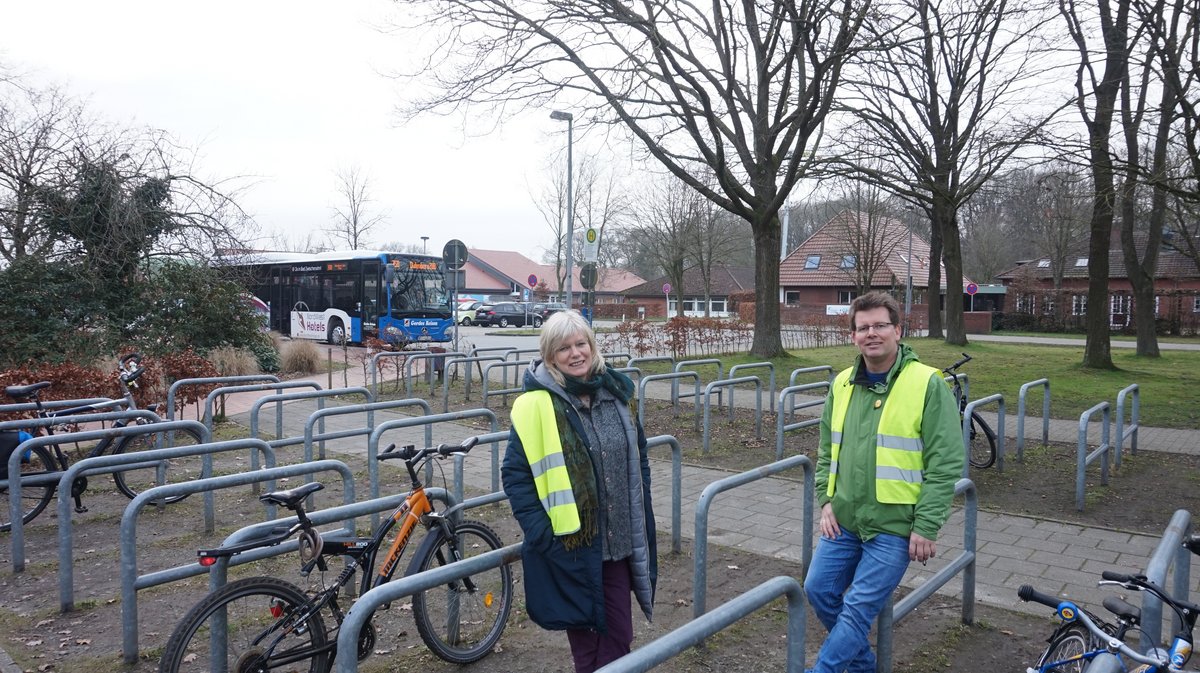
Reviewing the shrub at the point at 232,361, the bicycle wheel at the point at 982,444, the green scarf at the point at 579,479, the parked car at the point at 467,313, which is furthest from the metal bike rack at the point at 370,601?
the parked car at the point at 467,313

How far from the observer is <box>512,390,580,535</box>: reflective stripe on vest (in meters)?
2.74

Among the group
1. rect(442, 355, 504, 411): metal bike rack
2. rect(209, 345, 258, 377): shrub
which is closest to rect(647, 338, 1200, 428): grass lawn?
rect(442, 355, 504, 411): metal bike rack

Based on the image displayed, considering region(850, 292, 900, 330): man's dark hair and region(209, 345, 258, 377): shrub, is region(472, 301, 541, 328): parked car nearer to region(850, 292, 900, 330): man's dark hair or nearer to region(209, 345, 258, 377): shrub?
region(209, 345, 258, 377): shrub

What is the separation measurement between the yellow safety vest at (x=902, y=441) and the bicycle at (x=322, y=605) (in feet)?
6.29

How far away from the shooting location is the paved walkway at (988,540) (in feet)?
16.9

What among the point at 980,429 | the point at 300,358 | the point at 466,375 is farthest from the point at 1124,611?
the point at 300,358

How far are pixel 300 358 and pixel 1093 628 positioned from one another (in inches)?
690

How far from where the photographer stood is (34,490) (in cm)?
680

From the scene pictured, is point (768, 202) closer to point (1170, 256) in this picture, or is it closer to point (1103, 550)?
point (1103, 550)

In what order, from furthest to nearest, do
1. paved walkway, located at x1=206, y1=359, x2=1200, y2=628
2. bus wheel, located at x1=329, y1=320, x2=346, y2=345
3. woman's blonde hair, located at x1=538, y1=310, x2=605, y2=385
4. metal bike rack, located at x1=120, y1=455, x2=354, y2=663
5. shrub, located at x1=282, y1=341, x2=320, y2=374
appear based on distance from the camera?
bus wheel, located at x1=329, y1=320, x2=346, y2=345 < shrub, located at x1=282, y1=341, x2=320, y2=374 < paved walkway, located at x1=206, y1=359, x2=1200, y2=628 < metal bike rack, located at x1=120, y1=455, x2=354, y2=663 < woman's blonde hair, located at x1=538, y1=310, x2=605, y2=385

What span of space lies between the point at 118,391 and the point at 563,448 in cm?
898

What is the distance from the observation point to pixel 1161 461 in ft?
28.9

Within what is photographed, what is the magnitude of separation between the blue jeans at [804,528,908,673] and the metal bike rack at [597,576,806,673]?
2.09 feet

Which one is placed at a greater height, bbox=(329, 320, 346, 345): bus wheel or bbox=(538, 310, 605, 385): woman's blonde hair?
bbox=(538, 310, 605, 385): woman's blonde hair
